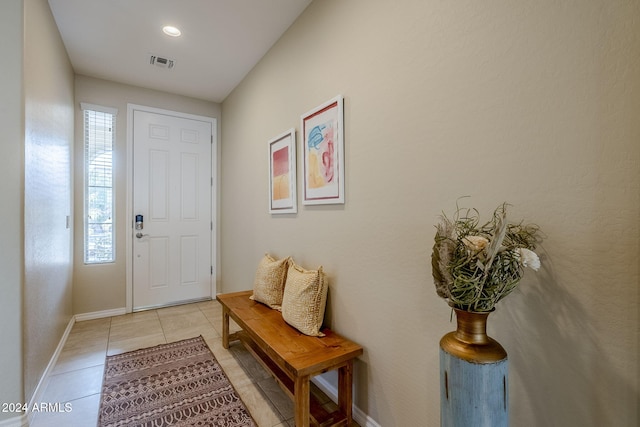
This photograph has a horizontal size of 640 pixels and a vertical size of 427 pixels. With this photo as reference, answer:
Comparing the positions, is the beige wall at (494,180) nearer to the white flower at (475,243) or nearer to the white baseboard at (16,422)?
the white flower at (475,243)

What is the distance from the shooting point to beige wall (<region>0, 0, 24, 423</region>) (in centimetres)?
156

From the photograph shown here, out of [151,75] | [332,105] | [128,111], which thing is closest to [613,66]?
[332,105]

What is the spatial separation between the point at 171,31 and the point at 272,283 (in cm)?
231

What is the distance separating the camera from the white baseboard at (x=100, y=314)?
321 cm

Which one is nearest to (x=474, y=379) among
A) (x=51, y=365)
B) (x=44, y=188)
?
(x=44, y=188)

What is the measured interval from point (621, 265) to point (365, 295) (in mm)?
1085

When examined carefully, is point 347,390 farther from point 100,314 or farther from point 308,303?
point 100,314

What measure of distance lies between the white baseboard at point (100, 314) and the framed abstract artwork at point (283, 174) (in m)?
2.39

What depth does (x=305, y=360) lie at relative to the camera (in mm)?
1483

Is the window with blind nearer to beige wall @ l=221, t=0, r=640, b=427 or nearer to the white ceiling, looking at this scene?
the white ceiling

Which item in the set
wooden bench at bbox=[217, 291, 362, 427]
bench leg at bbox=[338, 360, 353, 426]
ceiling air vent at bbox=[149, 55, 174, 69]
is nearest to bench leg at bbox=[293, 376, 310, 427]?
wooden bench at bbox=[217, 291, 362, 427]

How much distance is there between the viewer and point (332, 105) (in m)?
1.85

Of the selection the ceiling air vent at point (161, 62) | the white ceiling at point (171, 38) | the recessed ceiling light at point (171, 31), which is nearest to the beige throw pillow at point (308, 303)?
the white ceiling at point (171, 38)

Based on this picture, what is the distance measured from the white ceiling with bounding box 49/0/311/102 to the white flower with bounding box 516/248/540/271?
2.24m
